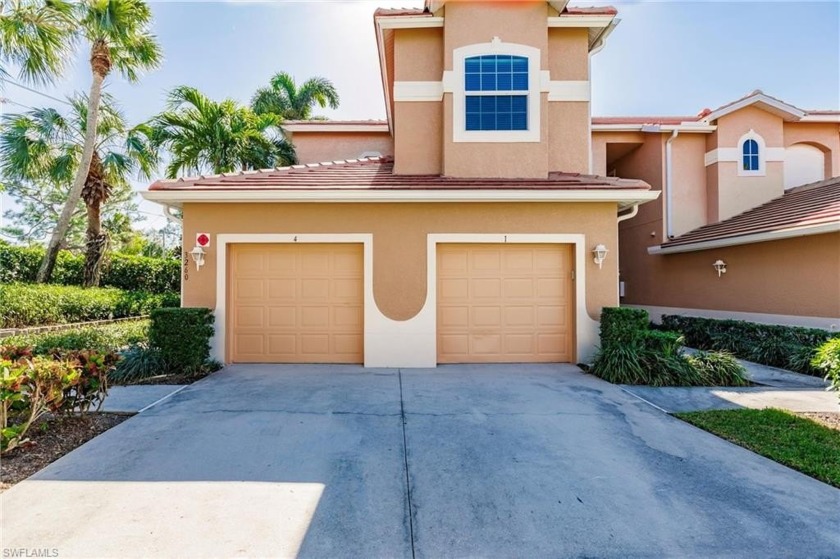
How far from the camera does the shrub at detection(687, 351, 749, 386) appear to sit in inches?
265

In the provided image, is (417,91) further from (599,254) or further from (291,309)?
(291,309)

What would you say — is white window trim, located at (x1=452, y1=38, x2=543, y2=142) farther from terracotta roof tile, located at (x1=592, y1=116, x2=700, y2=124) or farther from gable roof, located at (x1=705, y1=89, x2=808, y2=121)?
gable roof, located at (x1=705, y1=89, x2=808, y2=121)

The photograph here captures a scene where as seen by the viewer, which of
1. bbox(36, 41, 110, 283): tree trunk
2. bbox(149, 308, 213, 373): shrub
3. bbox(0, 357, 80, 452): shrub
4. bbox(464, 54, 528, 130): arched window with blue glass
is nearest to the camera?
bbox(0, 357, 80, 452): shrub

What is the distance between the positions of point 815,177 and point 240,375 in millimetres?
17637


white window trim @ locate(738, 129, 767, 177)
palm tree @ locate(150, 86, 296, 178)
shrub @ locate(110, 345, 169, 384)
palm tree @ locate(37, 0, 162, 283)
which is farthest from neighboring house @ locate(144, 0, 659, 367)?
palm tree @ locate(37, 0, 162, 283)

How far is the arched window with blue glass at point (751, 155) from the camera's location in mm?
11719

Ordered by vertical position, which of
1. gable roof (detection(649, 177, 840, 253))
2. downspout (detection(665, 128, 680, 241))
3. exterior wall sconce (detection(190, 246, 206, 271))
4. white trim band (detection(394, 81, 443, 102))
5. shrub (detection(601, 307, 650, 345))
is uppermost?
white trim band (detection(394, 81, 443, 102))

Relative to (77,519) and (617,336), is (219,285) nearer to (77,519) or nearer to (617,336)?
(77,519)

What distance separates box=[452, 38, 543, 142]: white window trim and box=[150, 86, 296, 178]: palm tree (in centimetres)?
766

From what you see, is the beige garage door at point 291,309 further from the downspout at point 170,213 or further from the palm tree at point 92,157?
the palm tree at point 92,157

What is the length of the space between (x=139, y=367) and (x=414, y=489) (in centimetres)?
596

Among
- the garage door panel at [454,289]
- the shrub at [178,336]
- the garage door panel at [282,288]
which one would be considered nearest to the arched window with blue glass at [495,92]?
the garage door panel at [454,289]

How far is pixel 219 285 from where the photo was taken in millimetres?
7676

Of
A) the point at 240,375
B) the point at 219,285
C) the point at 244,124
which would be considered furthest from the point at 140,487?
the point at 244,124
